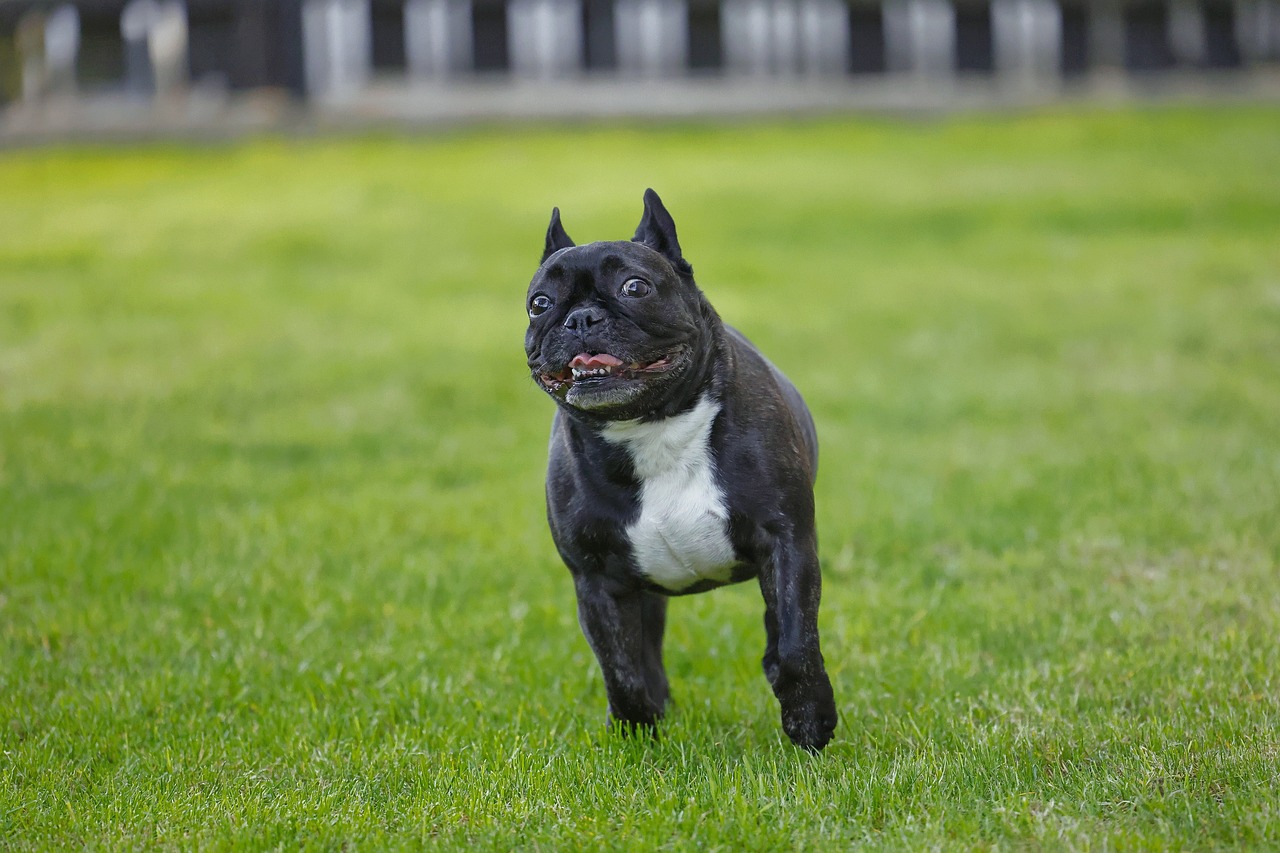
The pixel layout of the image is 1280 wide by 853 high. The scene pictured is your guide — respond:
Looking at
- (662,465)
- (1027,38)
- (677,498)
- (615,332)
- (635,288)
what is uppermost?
(1027,38)

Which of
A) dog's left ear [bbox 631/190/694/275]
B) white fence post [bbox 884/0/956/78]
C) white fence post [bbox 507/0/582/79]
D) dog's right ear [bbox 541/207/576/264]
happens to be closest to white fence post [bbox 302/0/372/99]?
white fence post [bbox 507/0/582/79]

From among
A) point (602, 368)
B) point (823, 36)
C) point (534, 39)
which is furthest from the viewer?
point (823, 36)

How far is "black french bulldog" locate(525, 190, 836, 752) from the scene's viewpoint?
453 centimetres

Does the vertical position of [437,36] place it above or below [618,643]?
above

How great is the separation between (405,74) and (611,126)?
5840mm

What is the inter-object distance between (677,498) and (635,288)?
750 mm

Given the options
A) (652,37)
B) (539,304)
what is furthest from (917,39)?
(539,304)

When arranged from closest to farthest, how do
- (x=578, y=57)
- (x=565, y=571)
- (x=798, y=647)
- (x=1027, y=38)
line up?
(x=798, y=647) → (x=565, y=571) → (x=578, y=57) → (x=1027, y=38)

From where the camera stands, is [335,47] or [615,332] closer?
[615,332]

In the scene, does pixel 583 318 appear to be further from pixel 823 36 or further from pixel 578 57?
pixel 823 36

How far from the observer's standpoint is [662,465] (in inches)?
184

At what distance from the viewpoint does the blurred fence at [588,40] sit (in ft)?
111

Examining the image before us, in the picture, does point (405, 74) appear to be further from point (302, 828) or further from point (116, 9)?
point (302, 828)

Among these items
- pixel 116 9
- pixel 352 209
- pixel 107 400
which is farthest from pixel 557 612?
pixel 116 9
